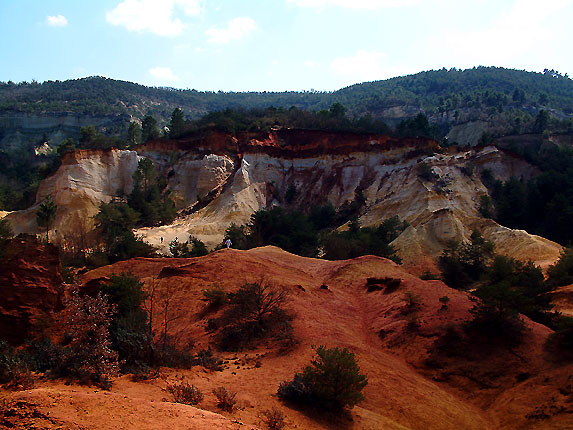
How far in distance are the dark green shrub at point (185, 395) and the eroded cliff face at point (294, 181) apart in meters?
23.9

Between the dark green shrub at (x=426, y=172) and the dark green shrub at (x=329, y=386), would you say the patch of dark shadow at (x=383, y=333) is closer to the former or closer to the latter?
the dark green shrub at (x=329, y=386)

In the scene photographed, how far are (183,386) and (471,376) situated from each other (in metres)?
7.83

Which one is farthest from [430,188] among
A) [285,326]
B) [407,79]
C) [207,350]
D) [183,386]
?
[407,79]

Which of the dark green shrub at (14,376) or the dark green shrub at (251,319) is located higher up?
the dark green shrub at (14,376)

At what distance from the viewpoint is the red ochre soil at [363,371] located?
5816mm

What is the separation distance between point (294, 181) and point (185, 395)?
41372 millimetres

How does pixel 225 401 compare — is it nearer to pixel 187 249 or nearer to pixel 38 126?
pixel 187 249

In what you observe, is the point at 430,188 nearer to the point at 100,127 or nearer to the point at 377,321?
the point at 377,321

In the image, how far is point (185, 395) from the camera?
7.47m

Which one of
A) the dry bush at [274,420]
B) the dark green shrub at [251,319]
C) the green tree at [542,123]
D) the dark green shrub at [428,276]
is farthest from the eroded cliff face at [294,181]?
the dry bush at [274,420]

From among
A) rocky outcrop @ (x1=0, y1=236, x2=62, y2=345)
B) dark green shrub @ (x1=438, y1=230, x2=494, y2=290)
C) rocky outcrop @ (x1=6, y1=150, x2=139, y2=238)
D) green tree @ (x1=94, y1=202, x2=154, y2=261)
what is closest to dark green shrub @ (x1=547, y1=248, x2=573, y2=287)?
dark green shrub @ (x1=438, y1=230, x2=494, y2=290)

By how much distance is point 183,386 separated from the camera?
7859mm

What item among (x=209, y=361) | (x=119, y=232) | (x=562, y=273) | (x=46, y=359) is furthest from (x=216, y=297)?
(x=119, y=232)

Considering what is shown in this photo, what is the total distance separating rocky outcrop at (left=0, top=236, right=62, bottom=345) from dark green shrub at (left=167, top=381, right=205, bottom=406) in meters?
5.30
